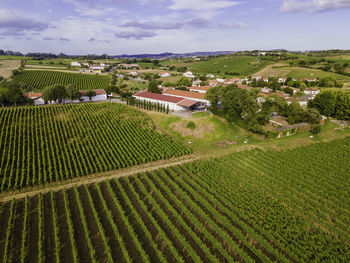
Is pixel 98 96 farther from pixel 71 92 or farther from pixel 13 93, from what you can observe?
pixel 13 93

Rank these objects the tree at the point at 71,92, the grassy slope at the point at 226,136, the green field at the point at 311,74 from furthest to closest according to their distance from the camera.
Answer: the green field at the point at 311,74
the tree at the point at 71,92
the grassy slope at the point at 226,136

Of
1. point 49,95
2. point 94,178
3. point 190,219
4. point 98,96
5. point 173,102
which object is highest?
point 49,95

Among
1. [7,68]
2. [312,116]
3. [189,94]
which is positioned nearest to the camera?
[312,116]

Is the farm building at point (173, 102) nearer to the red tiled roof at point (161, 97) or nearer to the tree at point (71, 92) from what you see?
the red tiled roof at point (161, 97)

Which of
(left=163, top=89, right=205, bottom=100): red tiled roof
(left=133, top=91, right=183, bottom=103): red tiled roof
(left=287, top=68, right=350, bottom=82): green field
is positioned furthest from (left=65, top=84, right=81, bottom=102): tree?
(left=287, top=68, right=350, bottom=82): green field

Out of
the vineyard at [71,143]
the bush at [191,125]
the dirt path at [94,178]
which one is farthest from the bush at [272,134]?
the vineyard at [71,143]

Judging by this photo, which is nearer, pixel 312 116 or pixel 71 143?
pixel 71 143

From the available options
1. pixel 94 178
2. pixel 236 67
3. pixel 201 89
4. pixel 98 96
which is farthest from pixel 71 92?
pixel 236 67
